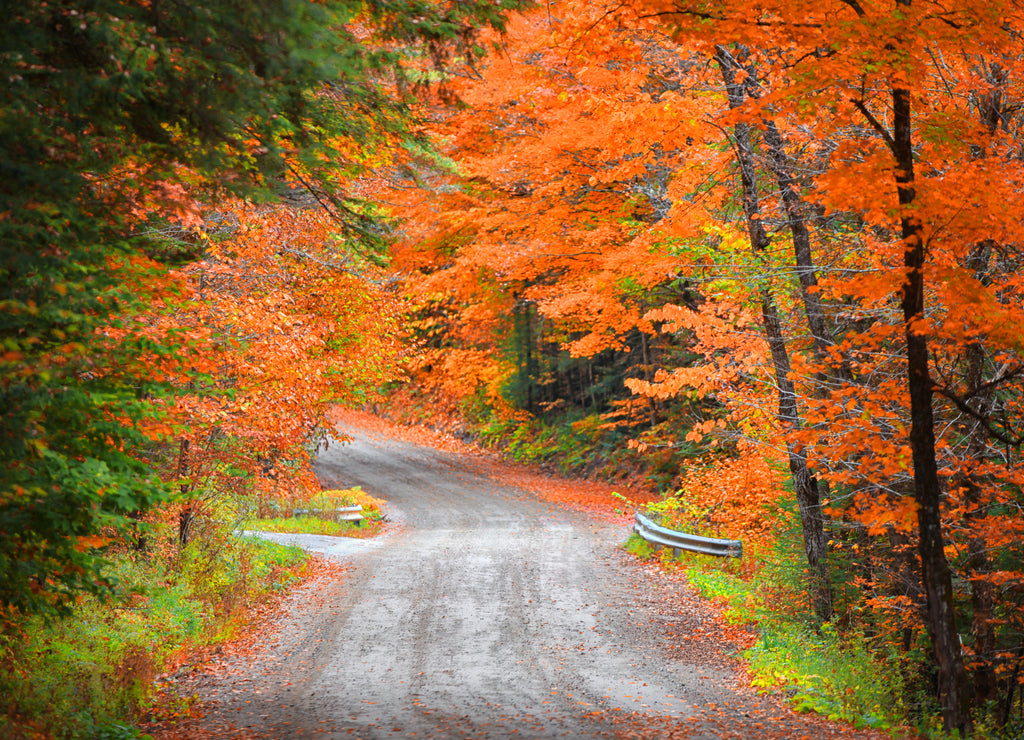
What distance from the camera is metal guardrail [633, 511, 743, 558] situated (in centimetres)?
1398

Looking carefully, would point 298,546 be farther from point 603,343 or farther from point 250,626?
point 603,343

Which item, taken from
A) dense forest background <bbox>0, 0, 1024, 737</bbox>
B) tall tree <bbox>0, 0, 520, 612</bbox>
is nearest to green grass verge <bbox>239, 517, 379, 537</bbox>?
dense forest background <bbox>0, 0, 1024, 737</bbox>

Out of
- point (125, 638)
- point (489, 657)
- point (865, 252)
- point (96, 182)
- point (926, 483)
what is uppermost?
point (96, 182)

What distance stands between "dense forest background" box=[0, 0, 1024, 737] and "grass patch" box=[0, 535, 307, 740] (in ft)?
1.69

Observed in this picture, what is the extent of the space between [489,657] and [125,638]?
407 centimetres

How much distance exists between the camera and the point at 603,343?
21.7 m

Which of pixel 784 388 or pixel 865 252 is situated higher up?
pixel 865 252

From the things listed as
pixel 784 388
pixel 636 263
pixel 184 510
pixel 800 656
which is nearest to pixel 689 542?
pixel 784 388

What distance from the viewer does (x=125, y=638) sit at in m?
8.68

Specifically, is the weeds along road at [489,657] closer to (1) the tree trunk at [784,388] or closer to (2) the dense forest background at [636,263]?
(1) the tree trunk at [784,388]

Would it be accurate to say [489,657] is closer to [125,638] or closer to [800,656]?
[800,656]

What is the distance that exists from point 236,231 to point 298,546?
21.0ft

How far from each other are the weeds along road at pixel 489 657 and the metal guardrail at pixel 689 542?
74 centimetres

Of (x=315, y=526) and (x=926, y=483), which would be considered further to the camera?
(x=315, y=526)
